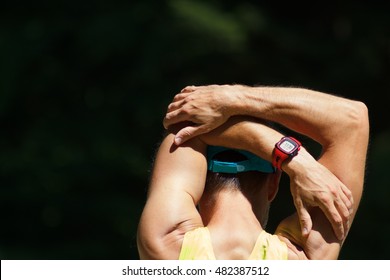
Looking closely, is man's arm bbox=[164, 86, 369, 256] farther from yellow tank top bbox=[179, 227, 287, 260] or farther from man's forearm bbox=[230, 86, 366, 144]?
yellow tank top bbox=[179, 227, 287, 260]

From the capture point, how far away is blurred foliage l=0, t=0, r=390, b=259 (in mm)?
12070

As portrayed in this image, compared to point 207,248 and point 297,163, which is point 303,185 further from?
point 207,248

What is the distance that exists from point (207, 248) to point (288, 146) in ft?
1.34

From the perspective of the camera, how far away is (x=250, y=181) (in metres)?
3.84

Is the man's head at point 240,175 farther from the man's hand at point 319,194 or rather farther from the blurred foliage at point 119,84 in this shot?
the blurred foliage at point 119,84

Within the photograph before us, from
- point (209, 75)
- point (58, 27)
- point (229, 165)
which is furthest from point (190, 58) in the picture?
point (229, 165)

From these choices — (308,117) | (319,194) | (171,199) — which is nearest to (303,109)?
(308,117)

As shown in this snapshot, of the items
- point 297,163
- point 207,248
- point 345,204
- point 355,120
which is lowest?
point 207,248

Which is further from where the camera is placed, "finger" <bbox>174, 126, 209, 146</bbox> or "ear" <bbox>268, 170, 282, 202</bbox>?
"ear" <bbox>268, 170, 282, 202</bbox>

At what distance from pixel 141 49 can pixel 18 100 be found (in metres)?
1.57

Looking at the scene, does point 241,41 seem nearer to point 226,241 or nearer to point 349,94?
point 349,94

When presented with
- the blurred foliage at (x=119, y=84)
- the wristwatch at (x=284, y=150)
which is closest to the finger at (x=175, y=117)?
the wristwatch at (x=284, y=150)

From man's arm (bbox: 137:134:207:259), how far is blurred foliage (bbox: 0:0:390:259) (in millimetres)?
8062

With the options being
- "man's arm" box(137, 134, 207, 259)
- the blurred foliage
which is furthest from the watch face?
the blurred foliage
